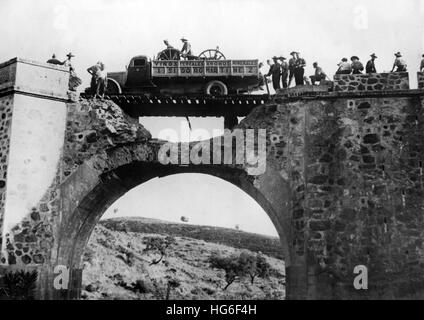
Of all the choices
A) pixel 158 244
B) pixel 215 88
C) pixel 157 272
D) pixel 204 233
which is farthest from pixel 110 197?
pixel 204 233

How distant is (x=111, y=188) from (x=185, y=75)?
5288 millimetres

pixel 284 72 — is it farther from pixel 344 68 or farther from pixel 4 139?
pixel 4 139

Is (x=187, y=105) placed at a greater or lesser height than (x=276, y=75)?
lesser

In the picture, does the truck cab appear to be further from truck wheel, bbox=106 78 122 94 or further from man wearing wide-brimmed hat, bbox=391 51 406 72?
man wearing wide-brimmed hat, bbox=391 51 406 72

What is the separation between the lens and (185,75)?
1767cm

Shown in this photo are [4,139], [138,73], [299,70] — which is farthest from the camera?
[138,73]

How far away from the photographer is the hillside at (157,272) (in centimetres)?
2680

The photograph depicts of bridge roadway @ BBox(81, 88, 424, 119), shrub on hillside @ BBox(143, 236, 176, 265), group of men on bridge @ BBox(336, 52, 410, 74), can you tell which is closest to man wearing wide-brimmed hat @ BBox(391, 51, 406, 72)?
group of men on bridge @ BBox(336, 52, 410, 74)

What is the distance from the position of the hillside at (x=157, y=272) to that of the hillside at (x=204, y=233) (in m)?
1.69

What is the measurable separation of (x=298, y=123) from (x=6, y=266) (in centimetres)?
654

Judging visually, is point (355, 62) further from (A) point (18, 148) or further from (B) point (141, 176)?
(A) point (18, 148)

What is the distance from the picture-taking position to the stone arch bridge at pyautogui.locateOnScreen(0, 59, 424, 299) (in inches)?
464

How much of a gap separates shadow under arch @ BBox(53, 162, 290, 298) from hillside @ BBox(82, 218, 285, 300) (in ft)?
39.3
